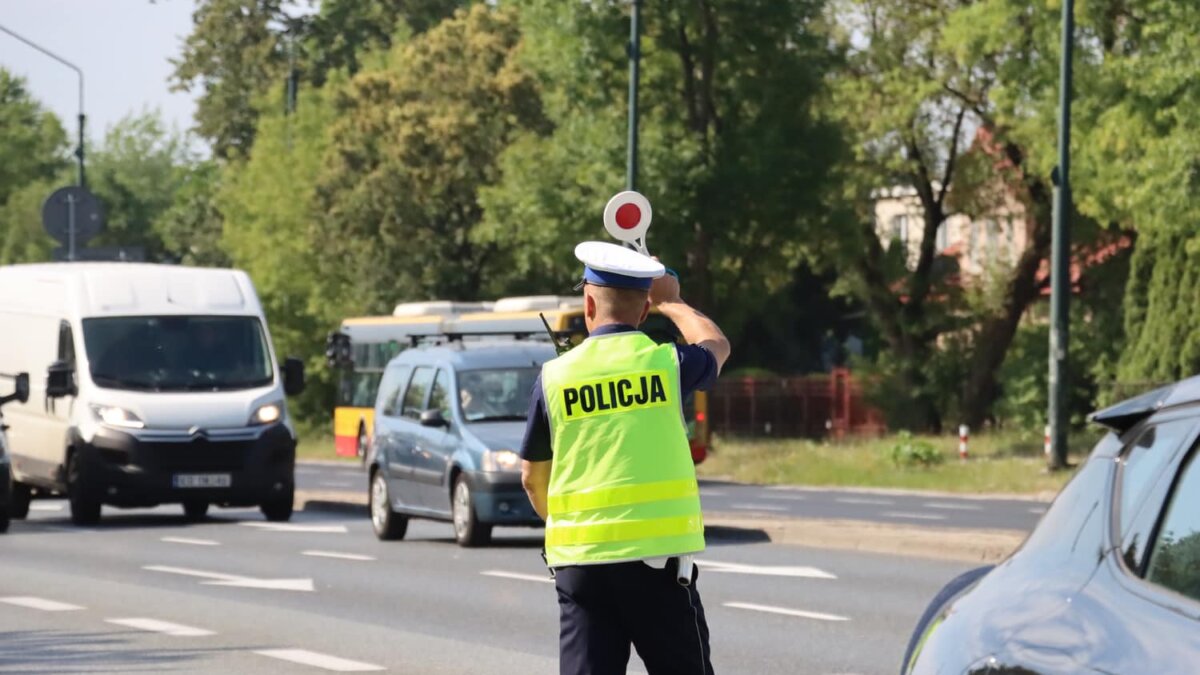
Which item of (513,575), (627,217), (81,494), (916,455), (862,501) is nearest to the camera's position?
(627,217)

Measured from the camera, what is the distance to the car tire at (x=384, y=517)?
2212 centimetres

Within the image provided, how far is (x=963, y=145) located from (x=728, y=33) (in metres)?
7.83

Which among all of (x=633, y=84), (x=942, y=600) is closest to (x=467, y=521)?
(x=942, y=600)

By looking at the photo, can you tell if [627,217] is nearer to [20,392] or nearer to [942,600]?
[942,600]

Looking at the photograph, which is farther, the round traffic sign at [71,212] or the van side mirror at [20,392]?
the round traffic sign at [71,212]

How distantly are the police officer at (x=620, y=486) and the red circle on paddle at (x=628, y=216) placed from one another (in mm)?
1355

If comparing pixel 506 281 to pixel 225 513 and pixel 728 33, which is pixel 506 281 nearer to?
pixel 728 33

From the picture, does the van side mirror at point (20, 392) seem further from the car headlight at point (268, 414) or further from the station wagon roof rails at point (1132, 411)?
the station wagon roof rails at point (1132, 411)

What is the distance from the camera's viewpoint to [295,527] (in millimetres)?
24234

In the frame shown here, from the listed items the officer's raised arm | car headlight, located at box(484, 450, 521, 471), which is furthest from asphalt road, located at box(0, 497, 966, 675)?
the officer's raised arm

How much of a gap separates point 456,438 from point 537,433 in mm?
14589

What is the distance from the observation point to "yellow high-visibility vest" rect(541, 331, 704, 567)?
6191mm

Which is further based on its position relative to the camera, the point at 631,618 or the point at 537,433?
the point at 537,433

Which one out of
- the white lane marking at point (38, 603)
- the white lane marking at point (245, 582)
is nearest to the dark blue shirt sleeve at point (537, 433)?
the white lane marking at point (38, 603)
